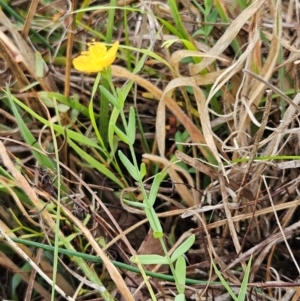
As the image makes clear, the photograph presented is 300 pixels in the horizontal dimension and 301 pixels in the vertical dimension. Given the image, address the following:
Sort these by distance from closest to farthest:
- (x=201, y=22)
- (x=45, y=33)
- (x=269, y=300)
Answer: (x=269, y=300), (x=201, y=22), (x=45, y=33)

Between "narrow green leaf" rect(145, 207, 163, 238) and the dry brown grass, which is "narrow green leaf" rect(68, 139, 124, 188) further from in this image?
"narrow green leaf" rect(145, 207, 163, 238)

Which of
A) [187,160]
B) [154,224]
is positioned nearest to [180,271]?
[154,224]

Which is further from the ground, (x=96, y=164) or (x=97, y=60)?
(x=97, y=60)

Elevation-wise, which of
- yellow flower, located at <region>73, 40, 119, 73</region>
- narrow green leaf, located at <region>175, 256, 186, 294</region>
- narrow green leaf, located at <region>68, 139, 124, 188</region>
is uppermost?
yellow flower, located at <region>73, 40, 119, 73</region>

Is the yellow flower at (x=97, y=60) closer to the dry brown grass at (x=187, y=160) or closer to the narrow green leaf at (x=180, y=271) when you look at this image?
the dry brown grass at (x=187, y=160)

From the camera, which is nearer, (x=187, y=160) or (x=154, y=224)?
(x=154, y=224)

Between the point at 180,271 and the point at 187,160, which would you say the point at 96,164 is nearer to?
the point at 187,160

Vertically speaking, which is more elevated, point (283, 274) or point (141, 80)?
point (141, 80)

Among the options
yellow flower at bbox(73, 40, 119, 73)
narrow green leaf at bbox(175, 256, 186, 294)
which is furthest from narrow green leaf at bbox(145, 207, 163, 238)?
yellow flower at bbox(73, 40, 119, 73)

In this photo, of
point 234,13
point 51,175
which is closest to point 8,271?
point 51,175

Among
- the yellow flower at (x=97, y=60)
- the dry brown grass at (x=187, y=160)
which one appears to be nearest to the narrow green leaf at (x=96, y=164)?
the dry brown grass at (x=187, y=160)

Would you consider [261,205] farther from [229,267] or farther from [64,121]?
[64,121]
